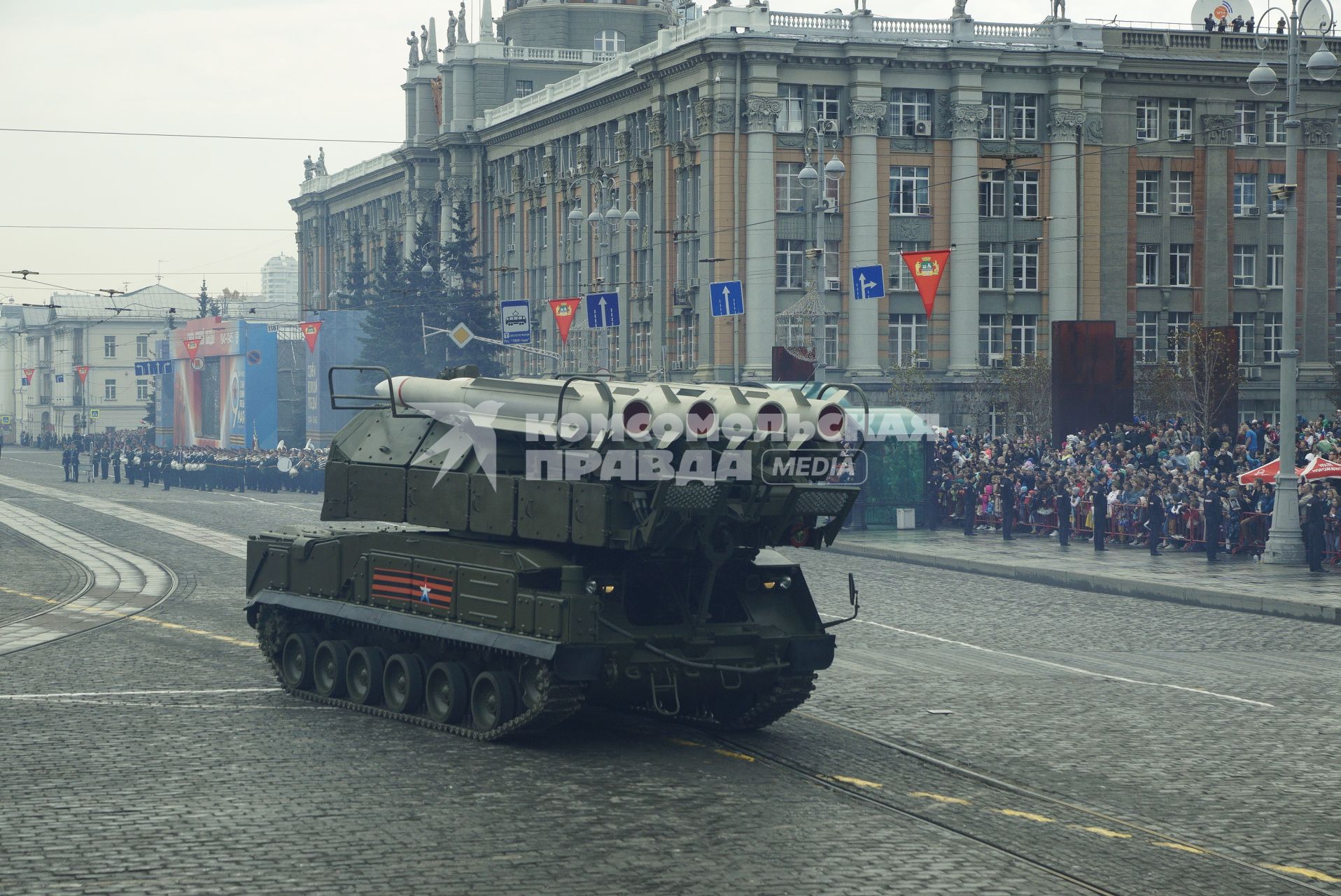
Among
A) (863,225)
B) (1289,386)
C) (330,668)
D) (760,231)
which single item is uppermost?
(863,225)

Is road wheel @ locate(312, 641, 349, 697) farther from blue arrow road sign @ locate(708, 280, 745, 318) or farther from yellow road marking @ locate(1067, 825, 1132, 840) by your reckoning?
blue arrow road sign @ locate(708, 280, 745, 318)

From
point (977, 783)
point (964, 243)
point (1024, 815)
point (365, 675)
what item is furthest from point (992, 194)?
point (1024, 815)

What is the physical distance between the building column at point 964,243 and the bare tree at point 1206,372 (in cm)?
778

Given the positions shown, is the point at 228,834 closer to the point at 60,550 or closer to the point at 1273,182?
the point at 60,550

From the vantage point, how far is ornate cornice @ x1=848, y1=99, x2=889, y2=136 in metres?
66.0

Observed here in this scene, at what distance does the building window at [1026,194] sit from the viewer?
68.4 m

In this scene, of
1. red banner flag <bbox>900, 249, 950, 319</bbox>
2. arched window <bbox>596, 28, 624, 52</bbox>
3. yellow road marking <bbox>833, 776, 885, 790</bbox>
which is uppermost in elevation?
arched window <bbox>596, 28, 624, 52</bbox>

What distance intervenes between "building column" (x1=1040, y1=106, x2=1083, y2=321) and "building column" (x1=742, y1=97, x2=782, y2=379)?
37.2 feet

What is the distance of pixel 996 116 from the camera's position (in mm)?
68625

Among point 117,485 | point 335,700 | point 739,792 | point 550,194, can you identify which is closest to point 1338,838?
point 739,792

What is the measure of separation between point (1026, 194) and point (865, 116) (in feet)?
24.1

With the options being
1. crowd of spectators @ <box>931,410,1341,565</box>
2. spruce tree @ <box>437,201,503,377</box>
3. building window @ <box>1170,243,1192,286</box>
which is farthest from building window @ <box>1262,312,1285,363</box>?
spruce tree @ <box>437,201,503,377</box>

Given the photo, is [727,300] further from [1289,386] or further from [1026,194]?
[1026,194]

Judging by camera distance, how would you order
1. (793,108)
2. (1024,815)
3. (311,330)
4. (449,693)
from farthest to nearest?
1. (793,108)
2. (311,330)
3. (449,693)
4. (1024,815)
